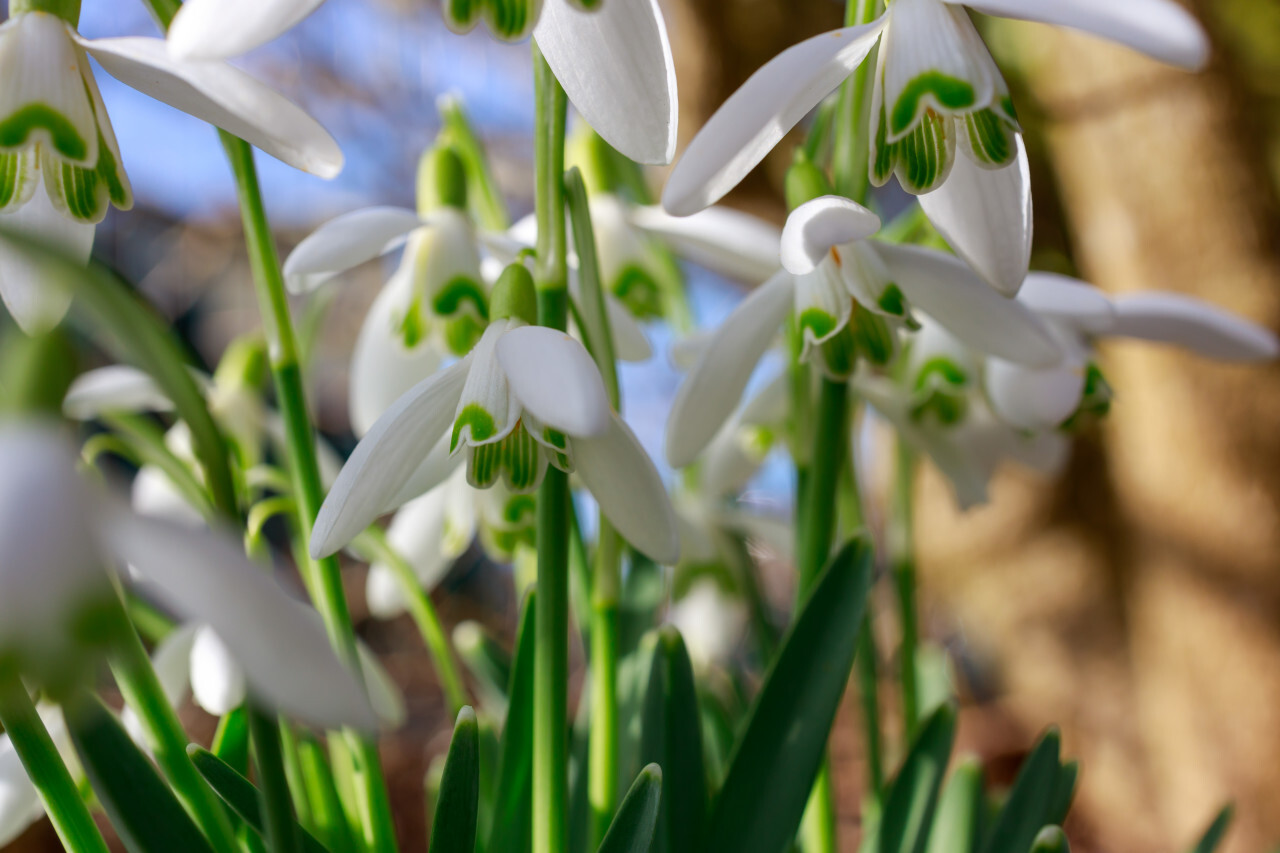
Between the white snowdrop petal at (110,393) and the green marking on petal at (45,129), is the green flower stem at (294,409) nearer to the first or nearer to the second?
the green marking on petal at (45,129)

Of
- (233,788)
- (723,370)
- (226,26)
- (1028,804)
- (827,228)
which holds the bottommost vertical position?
(1028,804)

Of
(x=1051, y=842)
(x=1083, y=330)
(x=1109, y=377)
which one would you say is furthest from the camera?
(x=1109, y=377)

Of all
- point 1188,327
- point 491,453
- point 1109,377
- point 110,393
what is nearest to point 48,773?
point 491,453

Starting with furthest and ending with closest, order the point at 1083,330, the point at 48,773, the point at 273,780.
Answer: the point at 1083,330 < the point at 48,773 < the point at 273,780

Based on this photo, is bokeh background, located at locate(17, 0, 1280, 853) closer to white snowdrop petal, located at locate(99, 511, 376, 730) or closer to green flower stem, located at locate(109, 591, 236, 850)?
green flower stem, located at locate(109, 591, 236, 850)

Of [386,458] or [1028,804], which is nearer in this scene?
[386,458]

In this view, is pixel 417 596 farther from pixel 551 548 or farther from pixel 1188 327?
pixel 1188 327

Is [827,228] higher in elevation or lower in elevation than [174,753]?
higher

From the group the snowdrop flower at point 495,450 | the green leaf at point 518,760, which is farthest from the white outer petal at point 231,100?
the green leaf at point 518,760
